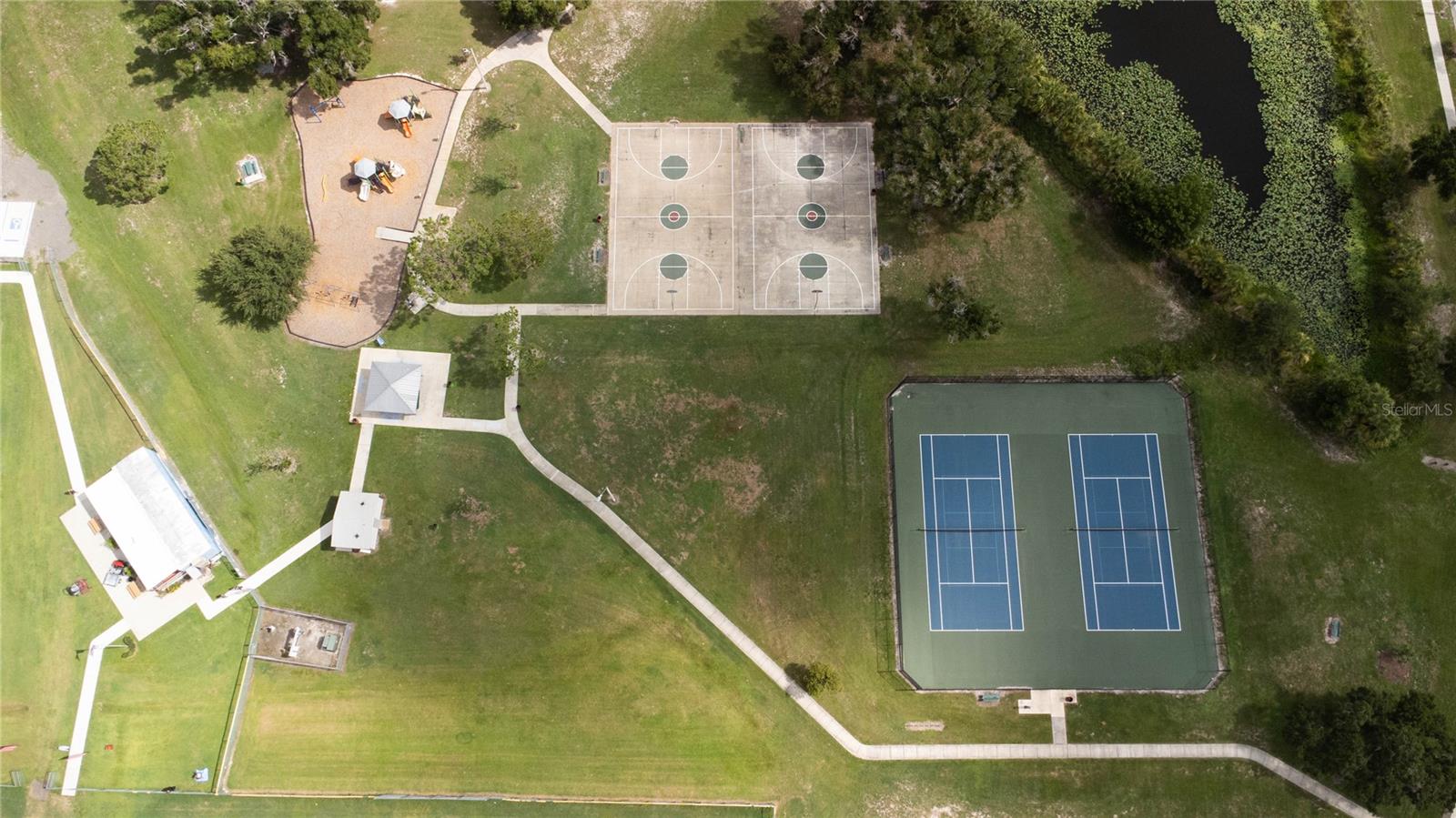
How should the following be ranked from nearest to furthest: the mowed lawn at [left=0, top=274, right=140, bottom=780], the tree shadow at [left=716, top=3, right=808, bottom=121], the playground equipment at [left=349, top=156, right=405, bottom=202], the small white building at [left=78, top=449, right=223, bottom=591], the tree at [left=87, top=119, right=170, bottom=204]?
the small white building at [left=78, top=449, right=223, bottom=591] < the mowed lawn at [left=0, top=274, right=140, bottom=780] < the tree at [left=87, top=119, right=170, bottom=204] < the playground equipment at [left=349, top=156, right=405, bottom=202] < the tree shadow at [left=716, top=3, right=808, bottom=121]

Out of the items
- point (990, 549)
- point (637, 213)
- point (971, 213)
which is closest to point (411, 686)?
point (637, 213)

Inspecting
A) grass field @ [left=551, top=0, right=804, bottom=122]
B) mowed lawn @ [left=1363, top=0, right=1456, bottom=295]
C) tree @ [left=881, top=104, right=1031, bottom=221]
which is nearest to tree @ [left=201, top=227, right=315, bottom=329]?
grass field @ [left=551, top=0, right=804, bottom=122]

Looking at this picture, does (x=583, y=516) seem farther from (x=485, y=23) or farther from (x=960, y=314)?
(x=485, y=23)

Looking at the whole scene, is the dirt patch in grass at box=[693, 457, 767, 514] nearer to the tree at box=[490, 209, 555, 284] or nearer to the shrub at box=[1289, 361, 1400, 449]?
the tree at box=[490, 209, 555, 284]

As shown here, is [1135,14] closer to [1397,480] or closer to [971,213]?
[971,213]

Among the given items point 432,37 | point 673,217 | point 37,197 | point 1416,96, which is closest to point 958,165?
point 673,217

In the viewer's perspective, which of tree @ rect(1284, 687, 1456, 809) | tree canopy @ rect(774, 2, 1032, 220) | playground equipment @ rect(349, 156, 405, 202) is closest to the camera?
tree @ rect(1284, 687, 1456, 809)
